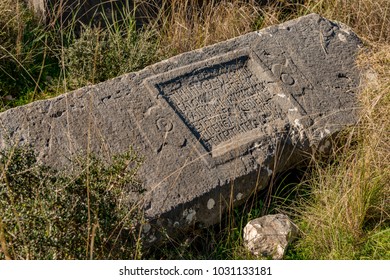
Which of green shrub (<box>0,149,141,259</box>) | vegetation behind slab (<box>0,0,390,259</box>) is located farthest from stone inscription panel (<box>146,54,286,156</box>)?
green shrub (<box>0,149,141,259</box>)

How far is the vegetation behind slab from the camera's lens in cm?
338

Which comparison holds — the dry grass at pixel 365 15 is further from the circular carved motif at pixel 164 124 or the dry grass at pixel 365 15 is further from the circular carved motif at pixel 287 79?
the circular carved motif at pixel 164 124

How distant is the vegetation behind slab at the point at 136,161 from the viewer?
3375 millimetres

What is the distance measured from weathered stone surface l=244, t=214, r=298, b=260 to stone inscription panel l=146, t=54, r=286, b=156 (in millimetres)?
476

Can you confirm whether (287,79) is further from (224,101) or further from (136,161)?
(136,161)

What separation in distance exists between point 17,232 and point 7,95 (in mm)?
1915

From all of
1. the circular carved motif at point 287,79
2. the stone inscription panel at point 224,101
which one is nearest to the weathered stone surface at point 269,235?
the stone inscription panel at point 224,101

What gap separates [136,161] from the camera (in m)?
3.72

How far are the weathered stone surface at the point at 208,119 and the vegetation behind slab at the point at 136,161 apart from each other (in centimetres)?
14

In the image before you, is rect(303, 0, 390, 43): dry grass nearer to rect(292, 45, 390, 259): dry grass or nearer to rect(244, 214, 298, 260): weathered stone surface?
rect(292, 45, 390, 259): dry grass

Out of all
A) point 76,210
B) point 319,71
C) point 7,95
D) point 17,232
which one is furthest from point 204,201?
point 7,95

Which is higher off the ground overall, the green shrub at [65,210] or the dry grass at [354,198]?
the green shrub at [65,210]

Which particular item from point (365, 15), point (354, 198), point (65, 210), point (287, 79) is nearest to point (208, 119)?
point (287, 79)

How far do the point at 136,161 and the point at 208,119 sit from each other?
68cm
